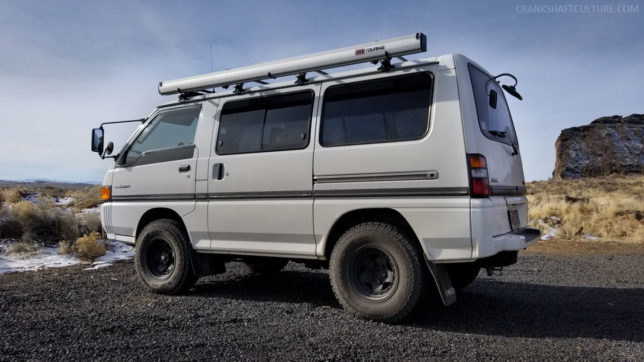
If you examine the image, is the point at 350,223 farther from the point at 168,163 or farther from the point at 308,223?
the point at 168,163

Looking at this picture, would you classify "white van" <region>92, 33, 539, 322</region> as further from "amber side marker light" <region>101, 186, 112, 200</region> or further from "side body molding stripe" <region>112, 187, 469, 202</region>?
"amber side marker light" <region>101, 186, 112, 200</region>

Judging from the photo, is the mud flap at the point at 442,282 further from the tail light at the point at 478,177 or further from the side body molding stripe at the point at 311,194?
the tail light at the point at 478,177

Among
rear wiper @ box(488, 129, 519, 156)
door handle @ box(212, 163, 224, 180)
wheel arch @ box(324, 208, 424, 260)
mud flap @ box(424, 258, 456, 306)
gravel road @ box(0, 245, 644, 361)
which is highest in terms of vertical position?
rear wiper @ box(488, 129, 519, 156)

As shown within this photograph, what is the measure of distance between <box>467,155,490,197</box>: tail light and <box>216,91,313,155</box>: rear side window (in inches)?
66.5

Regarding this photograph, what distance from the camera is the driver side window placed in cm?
618

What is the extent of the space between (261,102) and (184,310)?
2405 mm

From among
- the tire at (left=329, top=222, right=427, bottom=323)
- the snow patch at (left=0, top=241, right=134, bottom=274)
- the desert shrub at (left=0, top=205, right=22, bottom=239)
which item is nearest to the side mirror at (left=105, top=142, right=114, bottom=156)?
the snow patch at (left=0, top=241, right=134, bottom=274)

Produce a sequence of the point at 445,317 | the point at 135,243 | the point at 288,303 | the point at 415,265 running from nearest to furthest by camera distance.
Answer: the point at 415,265, the point at 445,317, the point at 288,303, the point at 135,243

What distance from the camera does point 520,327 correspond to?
462cm

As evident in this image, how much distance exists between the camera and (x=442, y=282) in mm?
4523

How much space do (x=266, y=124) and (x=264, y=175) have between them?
0.59m

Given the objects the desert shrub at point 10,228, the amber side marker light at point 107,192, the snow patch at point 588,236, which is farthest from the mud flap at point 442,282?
the snow patch at point 588,236

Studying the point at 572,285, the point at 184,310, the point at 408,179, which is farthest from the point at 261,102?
the point at 572,285

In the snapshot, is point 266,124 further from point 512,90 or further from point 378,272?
point 512,90
